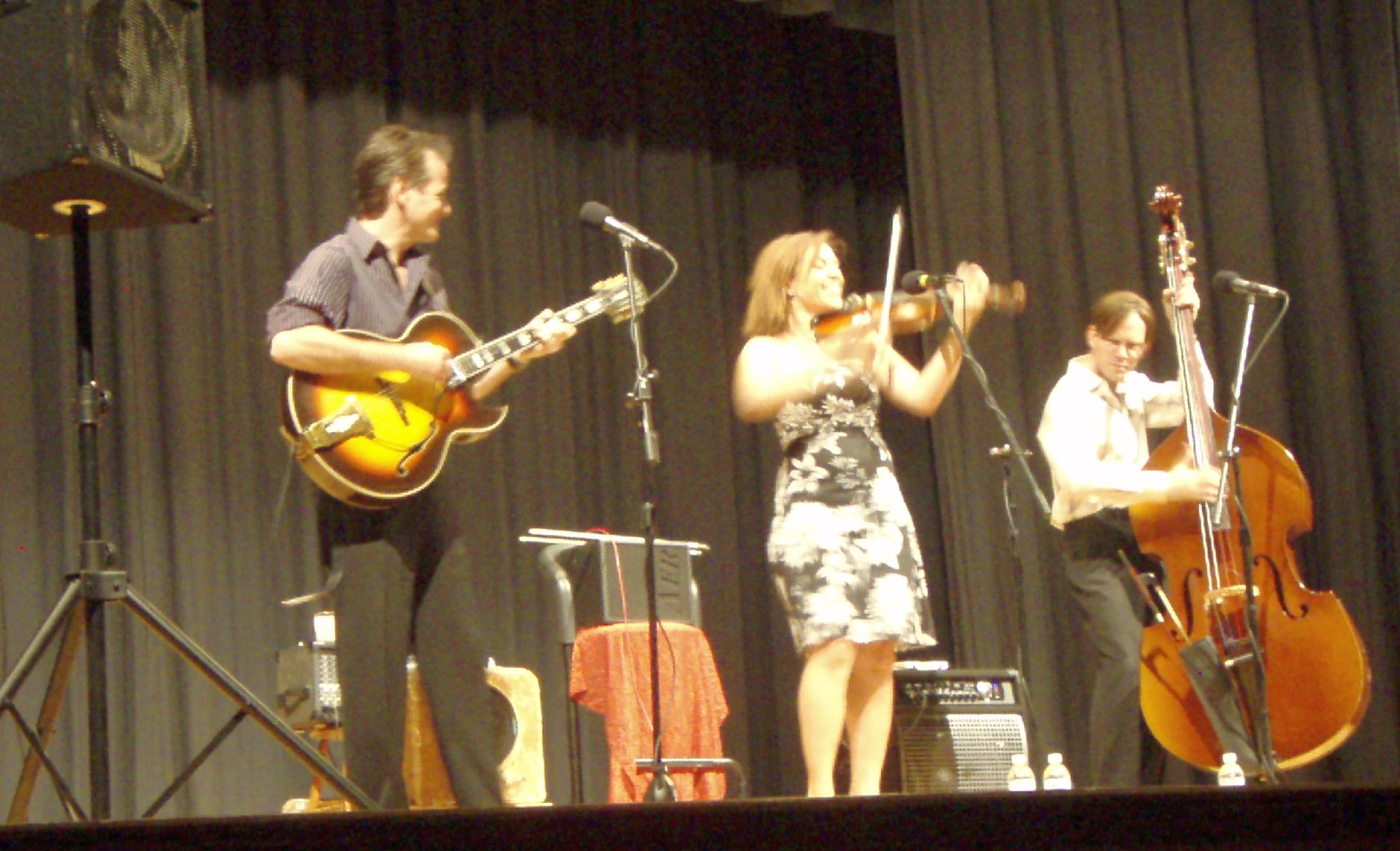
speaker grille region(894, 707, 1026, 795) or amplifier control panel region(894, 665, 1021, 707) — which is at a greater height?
amplifier control panel region(894, 665, 1021, 707)

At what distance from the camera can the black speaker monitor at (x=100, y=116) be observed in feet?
8.37

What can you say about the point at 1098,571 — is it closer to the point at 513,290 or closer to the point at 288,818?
the point at 513,290

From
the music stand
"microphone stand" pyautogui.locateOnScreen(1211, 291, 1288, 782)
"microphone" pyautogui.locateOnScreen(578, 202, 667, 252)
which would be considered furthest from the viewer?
the music stand

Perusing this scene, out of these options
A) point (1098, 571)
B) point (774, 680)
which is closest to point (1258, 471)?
point (1098, 571)

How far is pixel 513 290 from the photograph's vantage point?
615 centimetres

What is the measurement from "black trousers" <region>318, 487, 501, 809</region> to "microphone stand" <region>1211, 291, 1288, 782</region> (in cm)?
188

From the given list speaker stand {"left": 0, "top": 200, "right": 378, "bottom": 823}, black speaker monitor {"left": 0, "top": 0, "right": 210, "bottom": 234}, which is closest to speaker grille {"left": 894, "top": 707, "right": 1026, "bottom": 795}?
speaker stand {"left": 0, "top": 200, "right": 378, "bottom": 823}

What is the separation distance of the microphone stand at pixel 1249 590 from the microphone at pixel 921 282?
2.60 feet

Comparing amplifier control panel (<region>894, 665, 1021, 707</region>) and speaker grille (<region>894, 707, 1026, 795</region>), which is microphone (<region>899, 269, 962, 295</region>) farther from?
speaker grille (<region>894, 707, 1026, 795</region>)

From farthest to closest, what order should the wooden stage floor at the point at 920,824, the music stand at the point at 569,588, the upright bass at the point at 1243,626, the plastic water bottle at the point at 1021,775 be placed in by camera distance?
the music stand at the point at 569,588 → the plastic water bottle at the point at 1021,775 → the upright bass at the point at 1243,626 → the wooden stage floor at the point at 920,824

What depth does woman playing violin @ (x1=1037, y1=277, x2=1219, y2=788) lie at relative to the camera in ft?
14.4

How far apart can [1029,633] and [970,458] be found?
657 millimetres

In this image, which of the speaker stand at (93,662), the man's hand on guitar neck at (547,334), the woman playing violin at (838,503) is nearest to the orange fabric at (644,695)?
the woman playing violin at (838,503)

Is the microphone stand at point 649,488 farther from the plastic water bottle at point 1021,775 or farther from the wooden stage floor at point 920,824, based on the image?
the wooden stage floor at point 920,824
